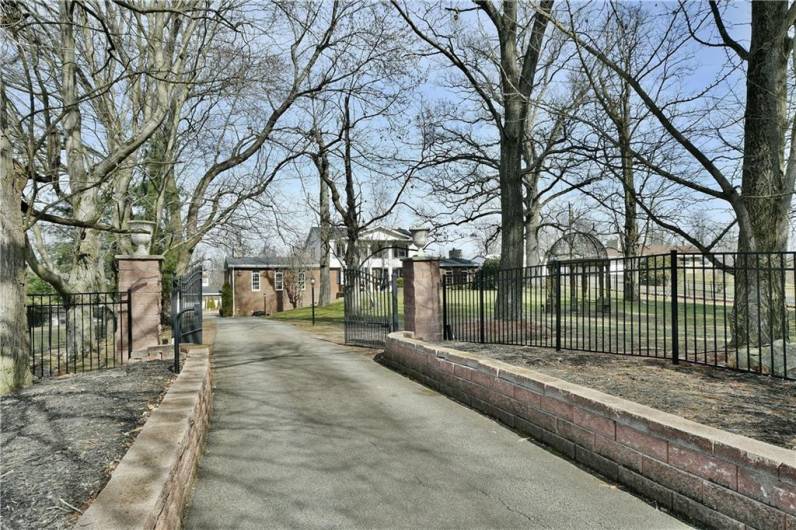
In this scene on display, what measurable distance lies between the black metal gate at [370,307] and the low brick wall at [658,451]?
17.8 ft

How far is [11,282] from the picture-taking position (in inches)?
254

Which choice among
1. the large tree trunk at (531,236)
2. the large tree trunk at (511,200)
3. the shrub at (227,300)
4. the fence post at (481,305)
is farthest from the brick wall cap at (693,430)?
the shrub at (227,300)

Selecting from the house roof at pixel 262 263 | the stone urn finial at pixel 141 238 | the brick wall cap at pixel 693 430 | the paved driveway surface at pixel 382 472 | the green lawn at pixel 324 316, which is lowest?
the green lawn at pixel 324 316

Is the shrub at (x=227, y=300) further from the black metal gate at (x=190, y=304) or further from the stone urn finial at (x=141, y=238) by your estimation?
the stone urn finial at (x=141, y=238)

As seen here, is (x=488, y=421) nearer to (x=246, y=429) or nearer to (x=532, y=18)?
(x=246, y=429)

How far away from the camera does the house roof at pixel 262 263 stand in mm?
42875

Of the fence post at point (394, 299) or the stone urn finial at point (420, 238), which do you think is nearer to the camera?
the fence post at point (394, 299)

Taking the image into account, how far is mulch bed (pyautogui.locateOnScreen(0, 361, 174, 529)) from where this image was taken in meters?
2.92

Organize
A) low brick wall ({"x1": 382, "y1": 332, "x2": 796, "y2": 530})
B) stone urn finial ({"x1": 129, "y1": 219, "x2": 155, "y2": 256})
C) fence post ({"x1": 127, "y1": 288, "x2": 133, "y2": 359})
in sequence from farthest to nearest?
1. stone urn finial ({"x1": 129, "y1": 219, "x2": 155, "y2": 256})
2. fence post ({"x1": 127, "y1": 288, "x2": 133, "y2": 359})
3. low brick wall ({"x1": 382, "y1": 332, "x2": 796, "y2": 530})

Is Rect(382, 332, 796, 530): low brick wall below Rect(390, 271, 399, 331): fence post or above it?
below

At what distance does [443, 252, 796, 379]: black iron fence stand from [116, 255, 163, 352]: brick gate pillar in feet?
16.9

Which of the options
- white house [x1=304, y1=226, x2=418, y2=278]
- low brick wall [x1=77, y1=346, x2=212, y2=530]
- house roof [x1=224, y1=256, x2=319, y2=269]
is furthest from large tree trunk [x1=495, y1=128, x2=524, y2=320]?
house roof [x1=224, y1=256, x2=319, y2=269]

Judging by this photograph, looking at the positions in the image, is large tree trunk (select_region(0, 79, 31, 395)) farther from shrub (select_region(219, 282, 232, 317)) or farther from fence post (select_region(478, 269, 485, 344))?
shrub (select_region(219, 282, 232, 317))

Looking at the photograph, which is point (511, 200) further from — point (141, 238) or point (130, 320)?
point (130, 320)
